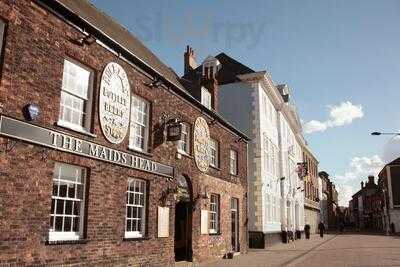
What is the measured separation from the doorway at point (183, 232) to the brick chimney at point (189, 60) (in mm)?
15059

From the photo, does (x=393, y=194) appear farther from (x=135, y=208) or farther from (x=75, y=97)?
(x=75, y=97)

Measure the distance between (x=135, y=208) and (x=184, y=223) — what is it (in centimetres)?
447

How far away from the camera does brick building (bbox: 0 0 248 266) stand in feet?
30.1

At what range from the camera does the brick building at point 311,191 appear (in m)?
53.5

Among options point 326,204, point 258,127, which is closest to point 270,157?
point 258,127

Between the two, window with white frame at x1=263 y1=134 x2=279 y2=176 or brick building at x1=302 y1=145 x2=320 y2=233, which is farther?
brick building at x1=302 y1=145 x2=320 y2=233

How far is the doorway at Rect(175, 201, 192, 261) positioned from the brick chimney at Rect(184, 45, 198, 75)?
15059mm

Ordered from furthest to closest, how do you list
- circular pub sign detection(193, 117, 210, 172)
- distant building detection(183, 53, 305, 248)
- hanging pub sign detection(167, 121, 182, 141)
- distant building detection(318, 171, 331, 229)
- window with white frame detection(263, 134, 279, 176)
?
1. distant building detection(318, 171, 331, 229)
2. window with white frame detection(263, 134, 279, 176)
3. distant building detection(183, 53, 305, 248)
4. circular pub sign detection(193, 117, 210, 172)
5. hanging pub sign detection(167, 121, 182, 141)

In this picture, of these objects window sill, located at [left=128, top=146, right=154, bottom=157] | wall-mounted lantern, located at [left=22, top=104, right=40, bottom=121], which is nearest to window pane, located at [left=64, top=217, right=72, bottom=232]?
wall-mounted lantern, located at [left=22, top=104, right=40, bottom=121]

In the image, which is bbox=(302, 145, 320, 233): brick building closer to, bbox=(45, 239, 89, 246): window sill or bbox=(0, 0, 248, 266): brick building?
bbox=(0, 0, 248, 266): brick building

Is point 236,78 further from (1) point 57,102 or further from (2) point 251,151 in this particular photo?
(1) point 57,102

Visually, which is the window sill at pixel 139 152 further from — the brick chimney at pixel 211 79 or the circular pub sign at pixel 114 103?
Result: the brick chimney at pixel 211 79

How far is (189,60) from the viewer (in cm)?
3130

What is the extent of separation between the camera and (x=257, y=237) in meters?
27.3
